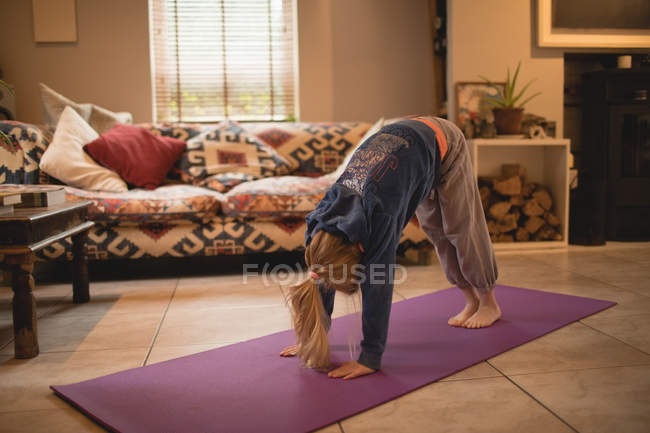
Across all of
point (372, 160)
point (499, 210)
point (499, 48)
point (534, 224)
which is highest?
point (499, 48)

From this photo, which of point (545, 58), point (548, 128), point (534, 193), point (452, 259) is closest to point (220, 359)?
point (452, 259)

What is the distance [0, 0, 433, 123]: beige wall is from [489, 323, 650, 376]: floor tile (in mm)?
2911

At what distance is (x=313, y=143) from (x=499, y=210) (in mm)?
1300

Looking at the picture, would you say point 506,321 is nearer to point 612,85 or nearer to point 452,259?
point 452,259

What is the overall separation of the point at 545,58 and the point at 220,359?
129 inches

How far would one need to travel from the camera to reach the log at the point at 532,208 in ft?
12.0

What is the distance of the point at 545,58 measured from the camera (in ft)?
12.7

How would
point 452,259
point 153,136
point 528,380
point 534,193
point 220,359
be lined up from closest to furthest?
point 528,380, point 220,359, point 452,259, point 153,136, point 534,193

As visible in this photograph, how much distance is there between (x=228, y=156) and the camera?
349 centimetres

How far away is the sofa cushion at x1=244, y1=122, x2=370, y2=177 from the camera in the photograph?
11.8ft

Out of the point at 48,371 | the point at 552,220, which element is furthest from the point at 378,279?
the point at 552,220

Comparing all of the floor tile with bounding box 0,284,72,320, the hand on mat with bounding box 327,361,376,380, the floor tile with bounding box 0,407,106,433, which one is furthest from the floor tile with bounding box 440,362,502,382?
the floor tile with bounding box 0,284,72,320

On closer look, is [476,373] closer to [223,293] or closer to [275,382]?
[275,382]

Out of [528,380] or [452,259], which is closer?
[528,380]
